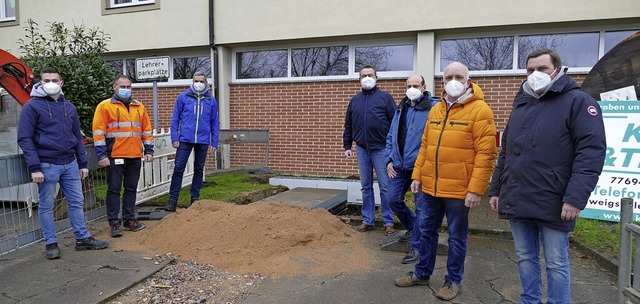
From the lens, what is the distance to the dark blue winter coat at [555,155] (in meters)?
2.62

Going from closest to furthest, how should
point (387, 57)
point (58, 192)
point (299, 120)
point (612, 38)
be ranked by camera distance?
point (58, 192), point (612, 38), point (387, 57), point (299, 120)

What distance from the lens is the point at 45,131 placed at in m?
4.51

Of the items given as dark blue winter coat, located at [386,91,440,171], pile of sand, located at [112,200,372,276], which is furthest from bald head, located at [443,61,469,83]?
pile of sand, located at [112,200,372,276]

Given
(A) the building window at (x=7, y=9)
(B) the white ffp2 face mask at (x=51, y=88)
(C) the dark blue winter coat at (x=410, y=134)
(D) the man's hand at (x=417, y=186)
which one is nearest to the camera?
(D) the man's hand at (x=417, y=186)

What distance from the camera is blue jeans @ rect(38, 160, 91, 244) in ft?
15.1

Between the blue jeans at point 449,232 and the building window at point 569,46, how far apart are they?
5805mm

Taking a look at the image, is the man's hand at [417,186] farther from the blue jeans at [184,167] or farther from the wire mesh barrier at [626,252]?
the blue jeans at [184,167]

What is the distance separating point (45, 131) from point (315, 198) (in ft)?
11.9

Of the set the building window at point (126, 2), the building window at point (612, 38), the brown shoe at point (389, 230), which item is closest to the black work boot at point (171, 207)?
the brown shoe at point (389, 230)

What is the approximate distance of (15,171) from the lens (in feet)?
15.6

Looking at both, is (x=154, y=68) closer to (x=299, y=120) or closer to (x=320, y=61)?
(x=299, y=120)

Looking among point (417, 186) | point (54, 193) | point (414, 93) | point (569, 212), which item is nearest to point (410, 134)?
point (414, 93)

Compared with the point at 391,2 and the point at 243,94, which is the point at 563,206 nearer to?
the point at 391,2

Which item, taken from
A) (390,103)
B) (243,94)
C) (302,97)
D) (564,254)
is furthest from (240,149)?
(564,254)
